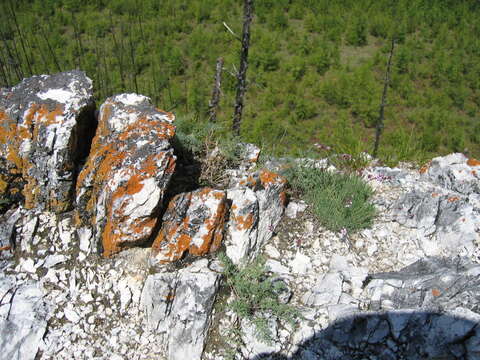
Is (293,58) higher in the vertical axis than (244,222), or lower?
lower

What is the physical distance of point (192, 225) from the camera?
356 cm

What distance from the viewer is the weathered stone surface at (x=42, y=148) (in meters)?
3.78

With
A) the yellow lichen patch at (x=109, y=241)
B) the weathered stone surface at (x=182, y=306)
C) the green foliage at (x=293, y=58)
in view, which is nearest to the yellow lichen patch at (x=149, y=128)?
the yellow lichen patch at (x=109, y=241)

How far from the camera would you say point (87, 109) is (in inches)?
159

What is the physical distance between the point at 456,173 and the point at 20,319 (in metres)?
5.29

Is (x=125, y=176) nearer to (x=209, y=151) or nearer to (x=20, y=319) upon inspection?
(x=209, y=151)

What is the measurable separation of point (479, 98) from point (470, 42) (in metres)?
3.67

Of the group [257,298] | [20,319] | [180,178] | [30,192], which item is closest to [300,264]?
[257,298]

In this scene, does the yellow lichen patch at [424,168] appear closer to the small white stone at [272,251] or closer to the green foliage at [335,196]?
the green foliage at [335,196]

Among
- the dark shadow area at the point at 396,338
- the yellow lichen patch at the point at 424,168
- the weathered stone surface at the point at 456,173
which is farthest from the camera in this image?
the yellow lichen patch at the point at 424,168

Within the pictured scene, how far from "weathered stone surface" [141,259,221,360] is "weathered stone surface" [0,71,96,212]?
138 centimetres

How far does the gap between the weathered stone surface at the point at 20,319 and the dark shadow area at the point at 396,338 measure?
72.2 inches

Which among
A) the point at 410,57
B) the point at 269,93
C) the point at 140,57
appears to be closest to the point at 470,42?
A: the point at 410,57

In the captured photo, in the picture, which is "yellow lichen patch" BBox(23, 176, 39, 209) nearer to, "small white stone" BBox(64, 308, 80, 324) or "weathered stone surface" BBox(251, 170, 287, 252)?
"small white stone" BBox(64, 308, 80, 324)
